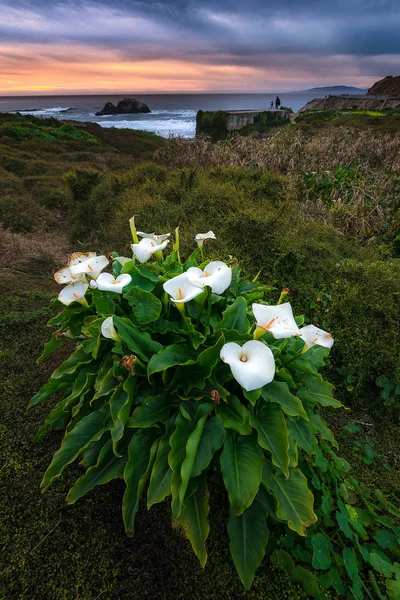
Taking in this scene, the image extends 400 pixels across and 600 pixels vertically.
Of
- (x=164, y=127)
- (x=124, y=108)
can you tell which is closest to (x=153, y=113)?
(x=124, y=108)

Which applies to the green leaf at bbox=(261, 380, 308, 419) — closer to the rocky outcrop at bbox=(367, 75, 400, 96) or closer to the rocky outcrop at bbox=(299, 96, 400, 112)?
the rocky outcrop at bbox=(299, 96, 400, 112)

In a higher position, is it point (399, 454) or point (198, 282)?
point (198, 282)

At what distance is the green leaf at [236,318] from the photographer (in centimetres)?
174

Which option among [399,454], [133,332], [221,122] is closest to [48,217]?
[133,332]

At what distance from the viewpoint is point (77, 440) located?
1.62 metres

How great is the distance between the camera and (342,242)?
16.6ft

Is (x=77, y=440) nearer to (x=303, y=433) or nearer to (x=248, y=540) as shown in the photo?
(x=248, y=540)

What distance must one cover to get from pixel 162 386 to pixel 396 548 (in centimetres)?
142

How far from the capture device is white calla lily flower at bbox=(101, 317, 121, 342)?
4.89ft

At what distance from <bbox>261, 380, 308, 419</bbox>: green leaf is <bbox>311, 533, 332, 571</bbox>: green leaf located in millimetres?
570

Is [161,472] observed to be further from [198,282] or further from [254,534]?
[198,282]

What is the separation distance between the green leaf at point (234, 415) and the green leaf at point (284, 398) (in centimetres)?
12

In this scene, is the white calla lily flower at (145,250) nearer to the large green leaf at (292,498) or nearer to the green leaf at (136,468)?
the green leaf at (136,468)

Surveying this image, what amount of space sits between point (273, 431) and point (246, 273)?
2593 millimetres
